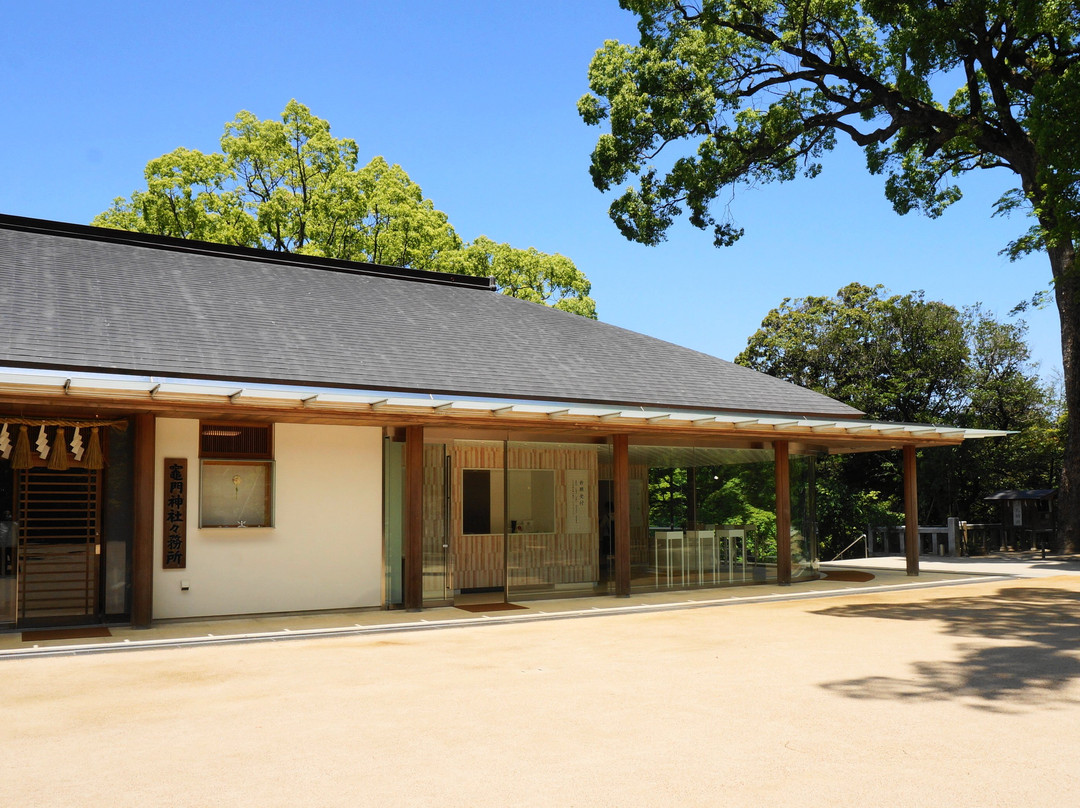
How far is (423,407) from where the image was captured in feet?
37.5

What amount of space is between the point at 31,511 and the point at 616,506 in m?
7.84

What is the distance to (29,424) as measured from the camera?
10453 millimetres

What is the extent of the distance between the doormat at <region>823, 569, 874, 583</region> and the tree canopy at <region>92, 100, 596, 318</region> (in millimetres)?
16770

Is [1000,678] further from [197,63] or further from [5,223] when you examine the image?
[197,63]

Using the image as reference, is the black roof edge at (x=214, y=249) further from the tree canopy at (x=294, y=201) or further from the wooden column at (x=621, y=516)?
the tree canopy at (x=294, y=201)

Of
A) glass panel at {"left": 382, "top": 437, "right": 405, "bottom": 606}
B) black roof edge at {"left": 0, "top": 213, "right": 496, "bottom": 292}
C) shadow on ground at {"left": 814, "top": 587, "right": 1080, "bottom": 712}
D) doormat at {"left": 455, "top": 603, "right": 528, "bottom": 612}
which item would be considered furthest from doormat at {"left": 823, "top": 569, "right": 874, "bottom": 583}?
black roof edge at {"left": 0, "top": 213, "right": 496, "bottom": 292}

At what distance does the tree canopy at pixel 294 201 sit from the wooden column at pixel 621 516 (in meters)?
17.5

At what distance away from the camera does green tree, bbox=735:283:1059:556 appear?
2536 centimetres

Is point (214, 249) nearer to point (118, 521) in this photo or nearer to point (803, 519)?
point (118, 521)

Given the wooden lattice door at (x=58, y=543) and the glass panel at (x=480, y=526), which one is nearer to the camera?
the wooden lattice door at (x=58, y=543)

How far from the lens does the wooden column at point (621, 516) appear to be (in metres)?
13.7

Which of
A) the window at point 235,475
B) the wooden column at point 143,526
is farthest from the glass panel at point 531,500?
the wooden column at point 143,526

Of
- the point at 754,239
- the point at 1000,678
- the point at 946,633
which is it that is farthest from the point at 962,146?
the point at 1000,678

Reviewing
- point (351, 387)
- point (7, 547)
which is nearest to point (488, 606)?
point (351, 387)
